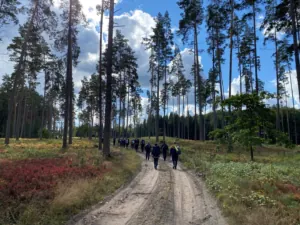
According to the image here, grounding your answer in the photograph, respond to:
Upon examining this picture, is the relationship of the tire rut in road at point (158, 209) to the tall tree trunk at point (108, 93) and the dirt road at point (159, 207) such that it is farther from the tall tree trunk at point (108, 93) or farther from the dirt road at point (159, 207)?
the tall tree trunk at point (108, 93)

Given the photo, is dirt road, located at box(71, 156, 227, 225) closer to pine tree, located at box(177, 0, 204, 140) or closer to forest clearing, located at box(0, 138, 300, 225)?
forest clearing, located at box(0, 138, 300, 225)

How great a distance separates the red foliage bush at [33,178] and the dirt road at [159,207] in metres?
2.01

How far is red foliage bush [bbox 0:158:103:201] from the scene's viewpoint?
7465 mm

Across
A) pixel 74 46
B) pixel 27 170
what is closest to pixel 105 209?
pixel 27 170

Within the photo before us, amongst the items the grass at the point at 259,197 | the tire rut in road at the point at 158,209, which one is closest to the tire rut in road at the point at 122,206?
the tire rut in road at the point at 158,209

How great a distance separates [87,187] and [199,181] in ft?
18.6

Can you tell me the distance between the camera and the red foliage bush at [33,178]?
24.5 feet

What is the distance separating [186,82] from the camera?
55750mm

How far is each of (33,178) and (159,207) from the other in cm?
477

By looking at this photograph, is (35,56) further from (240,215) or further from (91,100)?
(240,215)

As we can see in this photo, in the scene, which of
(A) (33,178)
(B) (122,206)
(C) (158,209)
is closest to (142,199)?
(B) (122,206)

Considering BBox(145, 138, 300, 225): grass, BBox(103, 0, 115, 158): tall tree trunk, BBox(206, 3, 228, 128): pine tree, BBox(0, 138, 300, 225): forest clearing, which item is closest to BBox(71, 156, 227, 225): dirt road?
BBox(0, 138, 300, 225): forest clearing

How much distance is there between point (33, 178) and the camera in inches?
352

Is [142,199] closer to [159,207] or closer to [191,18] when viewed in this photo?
[159,207]
